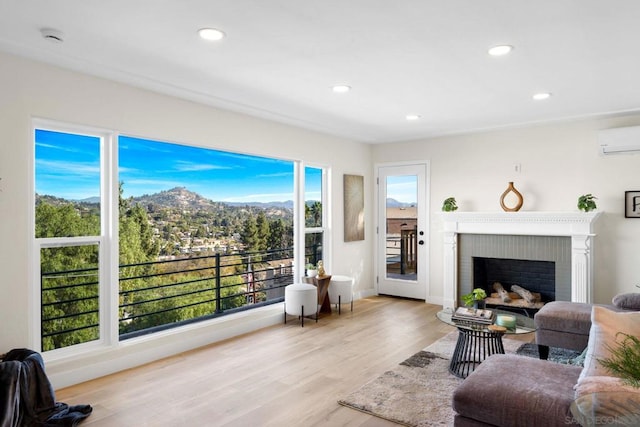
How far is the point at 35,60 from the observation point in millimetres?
3055

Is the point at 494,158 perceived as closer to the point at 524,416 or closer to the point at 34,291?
the point at 524,416

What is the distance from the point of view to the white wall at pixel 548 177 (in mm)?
4809

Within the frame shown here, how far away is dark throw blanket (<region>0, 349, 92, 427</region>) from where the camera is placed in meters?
2.47

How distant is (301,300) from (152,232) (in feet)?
6.15

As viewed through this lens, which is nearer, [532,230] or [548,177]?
[532,230]

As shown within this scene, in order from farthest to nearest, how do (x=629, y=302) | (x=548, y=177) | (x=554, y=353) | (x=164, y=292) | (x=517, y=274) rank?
(x=517, y=274) → (x=548, y=177) → (x=164, y=292) → (x=554, y=353) → (x=629, y=302)

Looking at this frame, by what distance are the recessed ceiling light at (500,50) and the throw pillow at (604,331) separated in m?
1.77

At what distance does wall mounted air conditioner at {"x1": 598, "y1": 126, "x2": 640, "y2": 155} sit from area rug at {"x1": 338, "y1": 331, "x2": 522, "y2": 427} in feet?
9.84

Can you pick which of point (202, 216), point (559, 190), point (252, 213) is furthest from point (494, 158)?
point (202, 216)

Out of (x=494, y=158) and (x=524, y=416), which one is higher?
(x=494, y=158)

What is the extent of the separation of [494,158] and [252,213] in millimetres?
3290

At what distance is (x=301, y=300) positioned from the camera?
487cm

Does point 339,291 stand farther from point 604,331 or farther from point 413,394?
point 604,331

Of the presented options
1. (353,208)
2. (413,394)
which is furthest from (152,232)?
(413,394)
